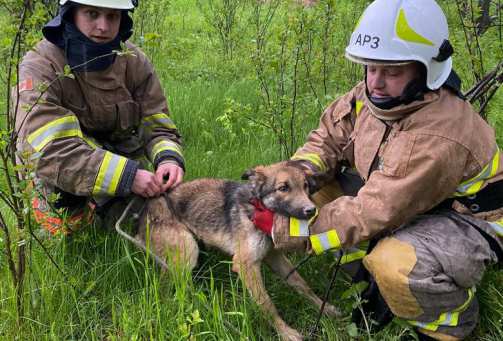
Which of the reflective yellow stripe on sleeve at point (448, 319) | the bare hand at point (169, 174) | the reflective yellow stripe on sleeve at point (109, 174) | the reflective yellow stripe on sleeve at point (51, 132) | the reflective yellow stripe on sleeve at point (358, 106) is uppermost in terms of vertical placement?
the reflective yellow stripe on sleeve at point (358, 106)

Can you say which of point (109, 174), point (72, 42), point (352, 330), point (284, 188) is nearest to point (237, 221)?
point (284, 188)

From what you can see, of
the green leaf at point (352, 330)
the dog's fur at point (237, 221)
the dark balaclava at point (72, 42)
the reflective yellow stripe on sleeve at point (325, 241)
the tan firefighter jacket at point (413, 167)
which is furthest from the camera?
the dark balaclava at point (72, 42)

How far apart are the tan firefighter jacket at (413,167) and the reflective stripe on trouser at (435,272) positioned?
5.4 inches

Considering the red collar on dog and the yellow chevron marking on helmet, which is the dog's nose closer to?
the red collar on dog

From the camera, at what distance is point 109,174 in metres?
3.46

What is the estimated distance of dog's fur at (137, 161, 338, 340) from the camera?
10.6 ft

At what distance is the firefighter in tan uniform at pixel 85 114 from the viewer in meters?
3.41

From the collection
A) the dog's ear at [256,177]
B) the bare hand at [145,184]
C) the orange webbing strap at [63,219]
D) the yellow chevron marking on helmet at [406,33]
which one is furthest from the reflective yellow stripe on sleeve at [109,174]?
the yellow chevron marking on helmet at [406,33]

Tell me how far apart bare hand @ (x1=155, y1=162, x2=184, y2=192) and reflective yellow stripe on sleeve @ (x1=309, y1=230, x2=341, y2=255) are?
4.65ft

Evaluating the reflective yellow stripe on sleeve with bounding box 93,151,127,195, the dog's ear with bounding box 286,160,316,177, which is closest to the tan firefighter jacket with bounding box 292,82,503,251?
the dog's ear with bounding box 286,160,316,177

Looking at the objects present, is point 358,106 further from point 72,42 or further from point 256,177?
point 72,42

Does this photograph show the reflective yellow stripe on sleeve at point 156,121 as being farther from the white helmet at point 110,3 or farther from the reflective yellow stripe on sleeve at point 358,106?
the reflective yellow stripe on sleeve at point 358,106

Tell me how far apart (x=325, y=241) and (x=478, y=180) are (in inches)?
39.1

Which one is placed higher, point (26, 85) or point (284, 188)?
point (26, 85)
